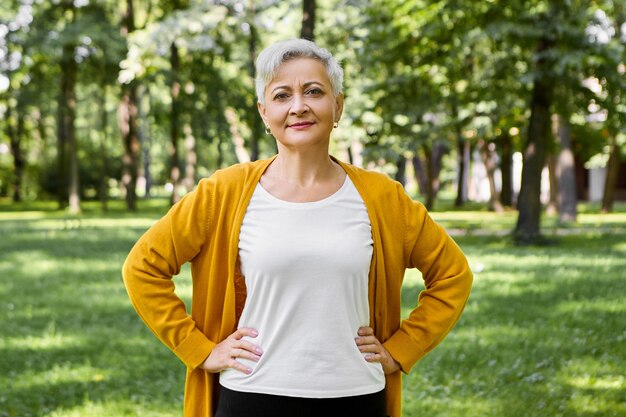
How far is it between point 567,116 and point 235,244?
57.8ft

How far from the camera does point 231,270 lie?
2807mm

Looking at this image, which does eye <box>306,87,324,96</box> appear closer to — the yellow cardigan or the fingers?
the yellow cardigan

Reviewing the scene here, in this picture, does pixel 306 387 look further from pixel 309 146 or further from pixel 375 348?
pixel 309 146

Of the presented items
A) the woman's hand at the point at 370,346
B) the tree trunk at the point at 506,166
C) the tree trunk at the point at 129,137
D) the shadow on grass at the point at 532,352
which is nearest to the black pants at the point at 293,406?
the woman's hand at the point at 370,346

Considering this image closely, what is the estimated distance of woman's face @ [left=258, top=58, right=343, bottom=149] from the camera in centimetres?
279

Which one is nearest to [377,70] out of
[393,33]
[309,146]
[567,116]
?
[393,33]

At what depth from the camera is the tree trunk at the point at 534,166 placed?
741 inches

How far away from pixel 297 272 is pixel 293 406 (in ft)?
1.29

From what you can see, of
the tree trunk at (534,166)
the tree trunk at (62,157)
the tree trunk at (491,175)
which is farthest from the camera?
the tree trunk at (62,157)

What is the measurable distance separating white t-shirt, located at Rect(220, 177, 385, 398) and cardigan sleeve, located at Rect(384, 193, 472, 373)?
0.20m

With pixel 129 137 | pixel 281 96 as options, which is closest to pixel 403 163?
pixel 129 137

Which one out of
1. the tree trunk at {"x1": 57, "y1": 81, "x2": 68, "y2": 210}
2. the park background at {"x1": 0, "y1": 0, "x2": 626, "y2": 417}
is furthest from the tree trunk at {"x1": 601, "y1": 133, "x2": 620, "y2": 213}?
the tree trunk at {"x1": 57, "y1": 81, "x2": 68, "y2": 210}

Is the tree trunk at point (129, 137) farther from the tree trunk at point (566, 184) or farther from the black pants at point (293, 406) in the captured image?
the black pants at point (293, 406)

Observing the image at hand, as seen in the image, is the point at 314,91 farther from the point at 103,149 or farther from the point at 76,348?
the point at 103,149
